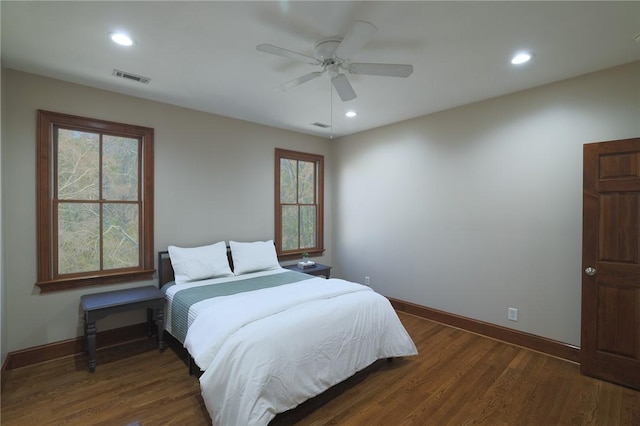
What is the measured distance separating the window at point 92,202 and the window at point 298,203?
1.85 m

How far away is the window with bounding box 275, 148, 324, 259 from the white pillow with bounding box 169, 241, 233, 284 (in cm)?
118

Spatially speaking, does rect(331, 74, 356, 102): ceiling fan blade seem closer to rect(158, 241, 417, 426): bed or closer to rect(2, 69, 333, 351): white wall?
rect(158, 241, 417, 426): bed

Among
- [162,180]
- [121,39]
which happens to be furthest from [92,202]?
[121,39]

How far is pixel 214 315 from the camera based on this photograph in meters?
2.36

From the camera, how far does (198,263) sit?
3426mm

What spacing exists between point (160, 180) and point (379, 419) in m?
3.27

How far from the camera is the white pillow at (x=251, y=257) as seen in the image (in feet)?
12.5

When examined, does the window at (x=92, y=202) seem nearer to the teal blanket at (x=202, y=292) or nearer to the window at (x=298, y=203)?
the teal blanket at (x=202, y=292)

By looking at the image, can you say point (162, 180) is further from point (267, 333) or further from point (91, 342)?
point (267, 333)

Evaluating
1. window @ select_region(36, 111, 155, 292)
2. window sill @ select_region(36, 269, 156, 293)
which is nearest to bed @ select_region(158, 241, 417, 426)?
window sill @ select_region(36, 269, 156, 293)

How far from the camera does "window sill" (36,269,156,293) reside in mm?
2846

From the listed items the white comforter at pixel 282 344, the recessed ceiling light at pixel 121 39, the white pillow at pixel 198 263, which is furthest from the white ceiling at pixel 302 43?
the white comforter at pixel 282 344

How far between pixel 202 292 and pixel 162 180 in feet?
4.92

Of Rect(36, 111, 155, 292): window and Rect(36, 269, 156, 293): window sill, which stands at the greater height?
Rect(36, 111, 155, 292): window
